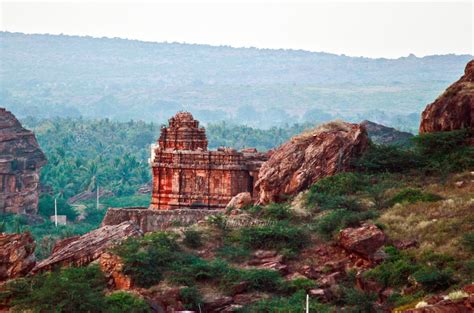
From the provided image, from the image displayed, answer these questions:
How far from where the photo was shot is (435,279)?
27.3 m

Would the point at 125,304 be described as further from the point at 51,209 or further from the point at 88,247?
the point at 51,209

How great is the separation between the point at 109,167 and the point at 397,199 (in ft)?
236

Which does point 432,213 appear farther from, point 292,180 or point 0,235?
point 0,235

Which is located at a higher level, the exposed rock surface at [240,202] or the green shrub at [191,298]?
the exposed rock surface at [240,202]

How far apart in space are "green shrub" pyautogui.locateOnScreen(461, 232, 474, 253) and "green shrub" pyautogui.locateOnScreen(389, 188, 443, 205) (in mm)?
3369

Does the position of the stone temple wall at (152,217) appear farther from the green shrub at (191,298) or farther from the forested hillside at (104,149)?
the forested hillside at (104,149)

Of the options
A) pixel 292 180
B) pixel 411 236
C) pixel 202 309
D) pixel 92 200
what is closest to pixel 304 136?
pixel 292 180

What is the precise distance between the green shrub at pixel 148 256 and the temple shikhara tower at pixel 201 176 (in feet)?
41.2

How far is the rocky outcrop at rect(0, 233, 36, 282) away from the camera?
101 feet

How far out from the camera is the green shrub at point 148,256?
97.3ft

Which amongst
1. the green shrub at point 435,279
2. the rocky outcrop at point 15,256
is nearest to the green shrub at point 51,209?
the rocky outcrop at point 15,256

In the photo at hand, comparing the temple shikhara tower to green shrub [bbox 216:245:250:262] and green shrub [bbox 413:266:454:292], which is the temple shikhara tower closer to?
green shrub [bbox 216:245:250:262]

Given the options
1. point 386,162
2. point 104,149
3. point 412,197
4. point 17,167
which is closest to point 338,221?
Result: point 412,197

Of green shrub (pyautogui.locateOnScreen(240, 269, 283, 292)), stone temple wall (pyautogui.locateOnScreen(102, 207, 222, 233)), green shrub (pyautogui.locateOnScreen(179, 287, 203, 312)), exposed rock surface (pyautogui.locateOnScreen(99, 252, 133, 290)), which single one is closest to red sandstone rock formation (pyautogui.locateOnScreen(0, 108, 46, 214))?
stone temple wall (pyautogui.locateOnScreen(102, 207, 222, 233))
